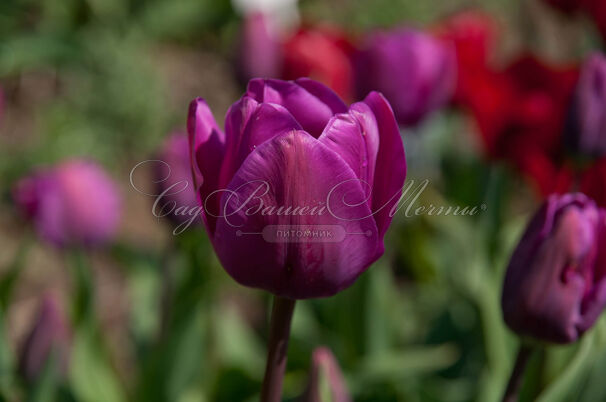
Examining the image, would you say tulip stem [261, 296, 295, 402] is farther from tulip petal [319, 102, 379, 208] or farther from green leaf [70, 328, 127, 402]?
green leaf [70, 328, 127, 402]

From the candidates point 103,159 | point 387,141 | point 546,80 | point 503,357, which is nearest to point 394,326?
point 503,357

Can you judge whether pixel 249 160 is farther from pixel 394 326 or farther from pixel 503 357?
pixel 394 326

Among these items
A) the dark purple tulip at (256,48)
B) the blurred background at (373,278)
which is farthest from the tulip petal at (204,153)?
the dark purple tulip at (256,48)

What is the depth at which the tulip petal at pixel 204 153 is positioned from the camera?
42cm

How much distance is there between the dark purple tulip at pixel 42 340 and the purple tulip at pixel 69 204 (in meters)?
0.13

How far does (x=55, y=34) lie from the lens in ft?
7.85

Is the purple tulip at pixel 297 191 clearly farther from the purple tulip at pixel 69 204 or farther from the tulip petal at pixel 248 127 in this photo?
the purple tulip at pixel 69 204

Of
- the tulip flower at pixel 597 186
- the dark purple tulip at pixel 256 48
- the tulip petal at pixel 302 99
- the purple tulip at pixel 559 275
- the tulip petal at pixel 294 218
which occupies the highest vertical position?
the tulip petal at pixel 302 99

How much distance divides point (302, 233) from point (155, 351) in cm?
47

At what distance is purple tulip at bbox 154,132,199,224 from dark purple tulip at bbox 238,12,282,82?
0.21 m

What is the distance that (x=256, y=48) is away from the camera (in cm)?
98

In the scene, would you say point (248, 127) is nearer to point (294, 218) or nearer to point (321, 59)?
point (294, 218)

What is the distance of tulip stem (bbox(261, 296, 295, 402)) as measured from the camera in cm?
42

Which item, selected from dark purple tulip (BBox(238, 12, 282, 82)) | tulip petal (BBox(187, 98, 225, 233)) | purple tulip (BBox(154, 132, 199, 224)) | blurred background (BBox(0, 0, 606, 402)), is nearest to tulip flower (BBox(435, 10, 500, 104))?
blurred background (BBox(0, 0, 606, 402))
